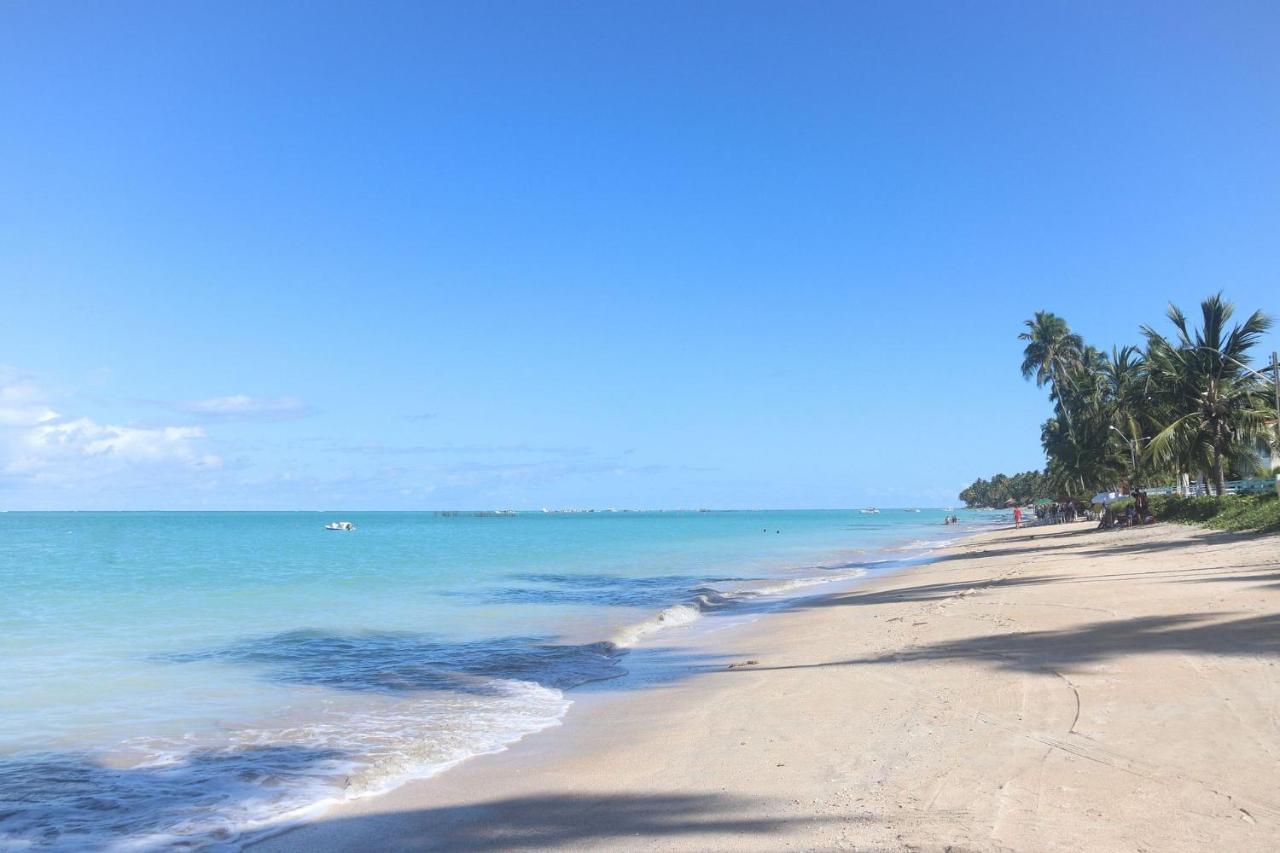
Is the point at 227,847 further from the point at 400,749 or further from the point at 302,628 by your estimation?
the point at 302,628

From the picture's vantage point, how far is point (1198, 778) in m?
5.36

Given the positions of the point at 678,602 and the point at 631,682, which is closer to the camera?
the point at 631,682

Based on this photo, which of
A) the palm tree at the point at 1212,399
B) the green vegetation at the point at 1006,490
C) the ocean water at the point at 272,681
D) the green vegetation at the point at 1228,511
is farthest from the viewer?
the green vegetation at the point at 1006,490

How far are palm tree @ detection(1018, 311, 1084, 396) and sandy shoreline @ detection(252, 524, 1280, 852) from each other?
193ft

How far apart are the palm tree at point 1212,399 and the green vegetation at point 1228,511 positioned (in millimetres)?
1239

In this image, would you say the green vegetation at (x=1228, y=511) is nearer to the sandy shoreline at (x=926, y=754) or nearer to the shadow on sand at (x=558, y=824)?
the sandy shoreline at (x=926, y=754)

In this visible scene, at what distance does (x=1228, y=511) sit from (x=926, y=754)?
2440cm

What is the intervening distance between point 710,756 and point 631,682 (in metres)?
4.80

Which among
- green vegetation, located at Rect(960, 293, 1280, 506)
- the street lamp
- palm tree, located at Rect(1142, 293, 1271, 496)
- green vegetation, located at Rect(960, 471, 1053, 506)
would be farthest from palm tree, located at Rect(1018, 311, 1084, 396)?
green vegetation, located at Rect(960, 471, 1053, 506)

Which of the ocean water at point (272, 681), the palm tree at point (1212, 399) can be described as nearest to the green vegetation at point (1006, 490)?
the palm tree at point (1212, 399)

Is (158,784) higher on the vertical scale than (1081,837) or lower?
lower

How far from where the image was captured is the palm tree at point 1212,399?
28703mm

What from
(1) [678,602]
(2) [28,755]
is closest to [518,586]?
(1) [678,602]

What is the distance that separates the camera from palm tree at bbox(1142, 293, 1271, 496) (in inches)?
1130
